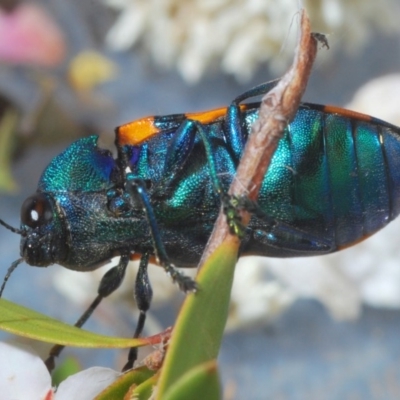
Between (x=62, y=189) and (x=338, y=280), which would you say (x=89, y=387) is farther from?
(x=338, y=280)

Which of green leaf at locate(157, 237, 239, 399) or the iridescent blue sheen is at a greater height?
the iridescent blue sheen

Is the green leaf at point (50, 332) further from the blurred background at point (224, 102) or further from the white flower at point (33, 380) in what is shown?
the blurred background at point (224, 102)

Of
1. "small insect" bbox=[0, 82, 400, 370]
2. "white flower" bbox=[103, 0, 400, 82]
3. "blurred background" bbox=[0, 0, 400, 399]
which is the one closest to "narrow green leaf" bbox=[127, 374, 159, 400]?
"small insect" bbox=[0, 82, 400, 370]

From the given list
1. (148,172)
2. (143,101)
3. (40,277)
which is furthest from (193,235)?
(143,101)

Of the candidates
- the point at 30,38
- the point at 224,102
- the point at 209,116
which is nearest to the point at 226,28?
the point at 224,102

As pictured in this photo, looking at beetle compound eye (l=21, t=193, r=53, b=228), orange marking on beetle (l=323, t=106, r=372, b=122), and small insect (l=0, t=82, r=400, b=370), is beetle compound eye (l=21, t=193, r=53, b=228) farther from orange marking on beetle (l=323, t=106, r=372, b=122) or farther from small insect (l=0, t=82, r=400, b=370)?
orange marking on beetle (l=323, t=106, r=372, b=122)

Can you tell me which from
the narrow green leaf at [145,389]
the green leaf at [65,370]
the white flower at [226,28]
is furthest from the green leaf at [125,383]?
the white flower at [226,28]
